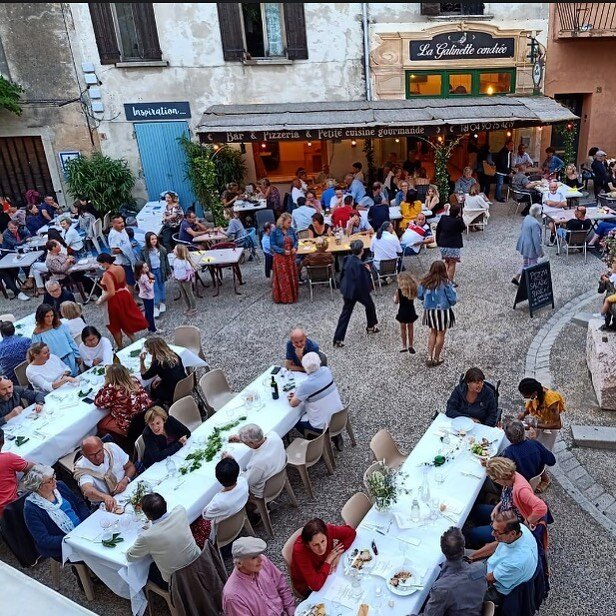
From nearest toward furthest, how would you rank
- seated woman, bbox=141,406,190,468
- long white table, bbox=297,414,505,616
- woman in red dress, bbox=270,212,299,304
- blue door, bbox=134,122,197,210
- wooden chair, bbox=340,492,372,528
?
long white table, bbox=297,414,505,616, wooden chair, bbox=340,492,372,528, seated woman, bbox=141,406,190,468, woman in red dress, bbox=270,212,299,304, blue door, bbox=134,122,197,210

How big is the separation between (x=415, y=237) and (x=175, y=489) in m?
7.46

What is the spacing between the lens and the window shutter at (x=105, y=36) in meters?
14.5

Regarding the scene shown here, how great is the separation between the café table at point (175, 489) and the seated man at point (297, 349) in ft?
0.72

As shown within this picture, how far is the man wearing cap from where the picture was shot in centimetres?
387

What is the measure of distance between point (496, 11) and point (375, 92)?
4.10 metres

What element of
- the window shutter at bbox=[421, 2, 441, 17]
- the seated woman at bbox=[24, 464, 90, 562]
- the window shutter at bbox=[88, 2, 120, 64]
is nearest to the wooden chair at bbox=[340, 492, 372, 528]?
the seated woman at bbox=[24, 464, 90, 562]

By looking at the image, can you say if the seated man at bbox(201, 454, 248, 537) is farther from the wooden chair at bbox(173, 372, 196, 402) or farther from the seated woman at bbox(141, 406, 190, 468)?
the wooden chair at bbox(173, 372, 196, 402)

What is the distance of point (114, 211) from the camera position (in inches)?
627

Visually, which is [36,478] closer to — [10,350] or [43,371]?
[43,371]

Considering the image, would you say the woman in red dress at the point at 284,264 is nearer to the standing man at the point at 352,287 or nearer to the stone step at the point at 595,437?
the standing man at the point at 352,287

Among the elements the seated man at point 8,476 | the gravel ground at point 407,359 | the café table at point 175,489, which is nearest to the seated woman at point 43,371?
the seated man at point 8,476

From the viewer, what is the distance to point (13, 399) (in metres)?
6.62

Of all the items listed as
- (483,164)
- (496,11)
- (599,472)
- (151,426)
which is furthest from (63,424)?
(496,11)

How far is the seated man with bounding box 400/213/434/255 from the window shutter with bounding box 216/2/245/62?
25.7 ft
